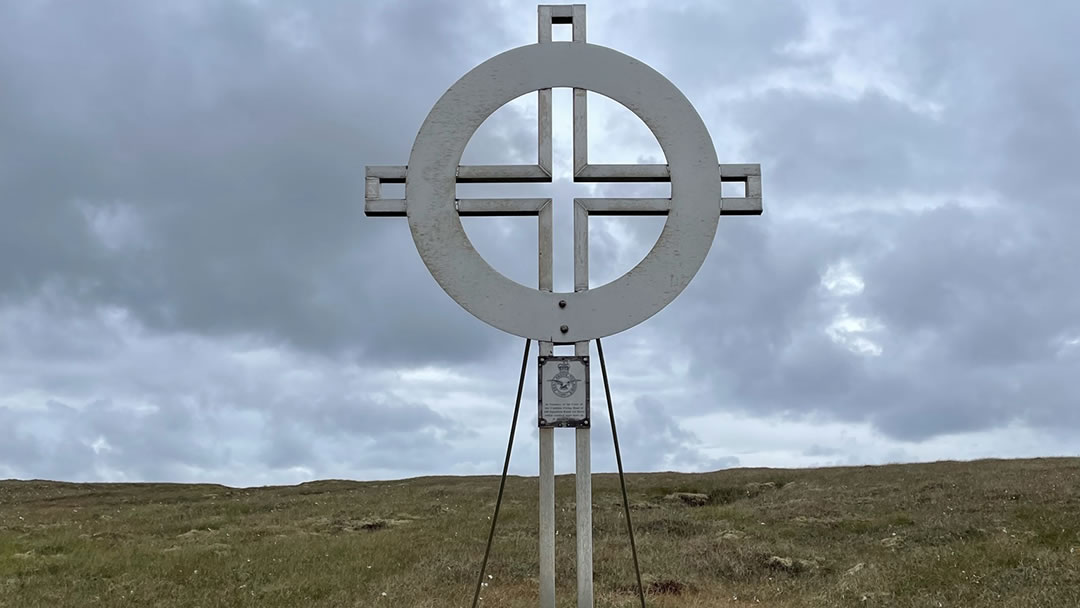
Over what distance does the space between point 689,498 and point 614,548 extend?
28.7 feet

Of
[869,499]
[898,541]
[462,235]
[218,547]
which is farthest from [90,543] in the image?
[869,499]

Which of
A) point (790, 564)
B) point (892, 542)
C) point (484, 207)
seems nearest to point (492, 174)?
point (484, 207)

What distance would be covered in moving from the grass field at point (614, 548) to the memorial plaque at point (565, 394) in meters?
3.56

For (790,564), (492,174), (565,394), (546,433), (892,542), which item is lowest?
(790,564)

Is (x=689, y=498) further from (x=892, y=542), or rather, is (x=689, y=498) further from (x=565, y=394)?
(x=565, y=394)

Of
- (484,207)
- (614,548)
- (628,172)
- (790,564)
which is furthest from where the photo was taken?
(614,548)

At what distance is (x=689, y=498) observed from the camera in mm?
23703

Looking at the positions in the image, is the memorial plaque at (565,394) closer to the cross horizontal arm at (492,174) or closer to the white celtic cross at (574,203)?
the white celtic cross at (574,203)

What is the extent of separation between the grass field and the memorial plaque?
3.56m

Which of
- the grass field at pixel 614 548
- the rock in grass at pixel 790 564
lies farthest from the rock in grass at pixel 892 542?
the rock in grass at pixel 790 564

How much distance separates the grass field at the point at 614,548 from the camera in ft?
38.0

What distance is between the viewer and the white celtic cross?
28.0 feet

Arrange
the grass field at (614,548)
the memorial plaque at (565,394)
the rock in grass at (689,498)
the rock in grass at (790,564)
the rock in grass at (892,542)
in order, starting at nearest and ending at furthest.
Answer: the memorial plaque at (565,394), the grass field at (614,548), the rock in grass at (790,564), the rock in grass at (892,542), the rock in grass at (689,498)

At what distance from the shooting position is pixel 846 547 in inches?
596
